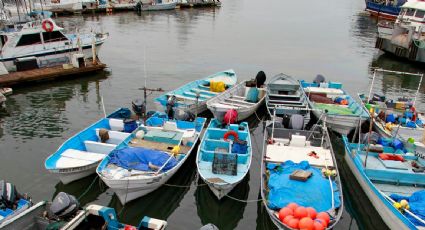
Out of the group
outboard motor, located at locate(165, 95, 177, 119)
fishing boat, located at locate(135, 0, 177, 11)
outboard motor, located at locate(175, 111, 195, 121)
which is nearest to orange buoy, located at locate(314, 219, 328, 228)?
outboard motor, located at locate(175, 111, 195, 121)

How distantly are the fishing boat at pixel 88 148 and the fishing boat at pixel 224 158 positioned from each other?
12.5ft

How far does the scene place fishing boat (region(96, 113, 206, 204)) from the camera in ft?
40.1

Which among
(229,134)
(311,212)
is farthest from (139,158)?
(311,212)

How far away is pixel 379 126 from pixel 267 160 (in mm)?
7703

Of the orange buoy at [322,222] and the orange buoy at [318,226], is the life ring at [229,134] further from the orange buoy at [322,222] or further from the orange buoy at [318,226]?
the orange buoy at [318,226]

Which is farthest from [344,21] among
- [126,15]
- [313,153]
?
[313,153]

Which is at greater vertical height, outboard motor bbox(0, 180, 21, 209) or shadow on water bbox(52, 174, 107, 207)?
outboard motor bbox(0, 180, 21, 209)

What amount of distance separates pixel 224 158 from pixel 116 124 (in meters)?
6.38

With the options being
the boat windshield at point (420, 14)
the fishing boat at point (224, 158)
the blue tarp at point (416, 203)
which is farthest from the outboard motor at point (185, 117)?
the boat windshield at point (420, 14)

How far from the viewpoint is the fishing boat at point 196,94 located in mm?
19766

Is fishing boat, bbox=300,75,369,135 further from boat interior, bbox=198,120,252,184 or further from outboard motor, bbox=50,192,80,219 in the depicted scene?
outboard motor, bbox=50,192,80,219

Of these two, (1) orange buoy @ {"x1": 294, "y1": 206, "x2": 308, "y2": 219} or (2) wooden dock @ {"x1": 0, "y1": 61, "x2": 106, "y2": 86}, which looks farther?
(2) wooden dock @ {"x1": 0, "y1": 61, "x2": 106, "y2": 86}

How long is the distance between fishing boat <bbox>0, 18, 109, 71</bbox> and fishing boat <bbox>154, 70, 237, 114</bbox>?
1089 centimetres

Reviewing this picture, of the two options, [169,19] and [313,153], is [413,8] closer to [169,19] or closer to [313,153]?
[313,153]
